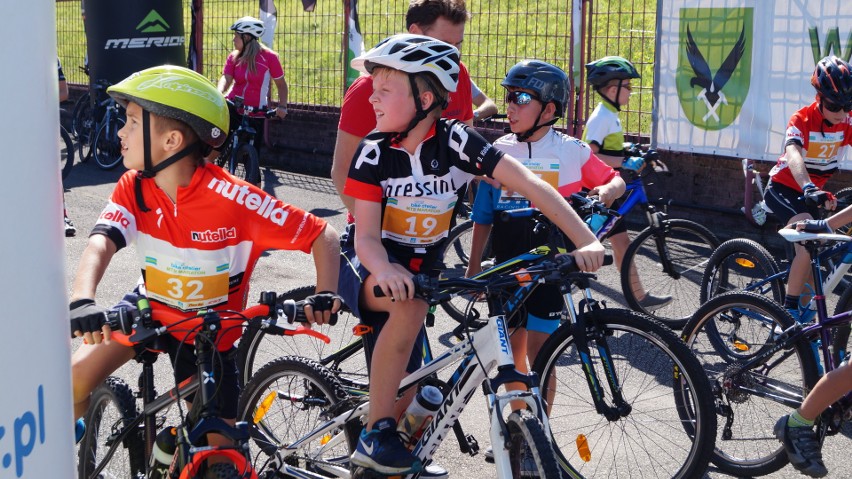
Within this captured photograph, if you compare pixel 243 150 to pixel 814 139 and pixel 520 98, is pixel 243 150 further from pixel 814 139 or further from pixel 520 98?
pixel 520 98

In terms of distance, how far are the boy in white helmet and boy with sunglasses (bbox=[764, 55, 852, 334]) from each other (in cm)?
338

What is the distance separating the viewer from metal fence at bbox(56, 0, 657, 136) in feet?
36.1

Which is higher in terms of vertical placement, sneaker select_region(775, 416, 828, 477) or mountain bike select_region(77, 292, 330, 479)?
mountain bike select_region(77, 292, 330, 479)

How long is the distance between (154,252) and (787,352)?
297 cm

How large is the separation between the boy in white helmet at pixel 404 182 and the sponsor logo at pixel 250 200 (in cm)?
30

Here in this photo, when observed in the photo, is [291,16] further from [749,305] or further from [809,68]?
[749,305]

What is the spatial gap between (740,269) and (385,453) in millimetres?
3993

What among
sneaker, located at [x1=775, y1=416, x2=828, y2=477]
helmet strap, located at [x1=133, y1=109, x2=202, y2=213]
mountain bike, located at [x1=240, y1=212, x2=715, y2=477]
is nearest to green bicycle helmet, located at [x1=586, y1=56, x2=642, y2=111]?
mountain bike, located at [x1=240, y1=212, x2=715, y2=477]

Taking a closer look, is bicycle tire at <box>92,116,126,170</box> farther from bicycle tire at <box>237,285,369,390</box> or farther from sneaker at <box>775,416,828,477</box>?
sneaker at <box>775,416,828,477</box>

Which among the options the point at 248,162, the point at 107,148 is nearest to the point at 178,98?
the point at 248,162

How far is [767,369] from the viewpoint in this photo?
16.5 feet

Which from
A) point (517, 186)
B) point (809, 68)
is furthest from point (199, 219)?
point (809, 68)

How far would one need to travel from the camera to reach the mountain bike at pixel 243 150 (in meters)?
12.2

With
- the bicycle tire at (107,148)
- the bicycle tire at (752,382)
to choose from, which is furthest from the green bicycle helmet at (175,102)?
the bicycle tire at (107,148)
